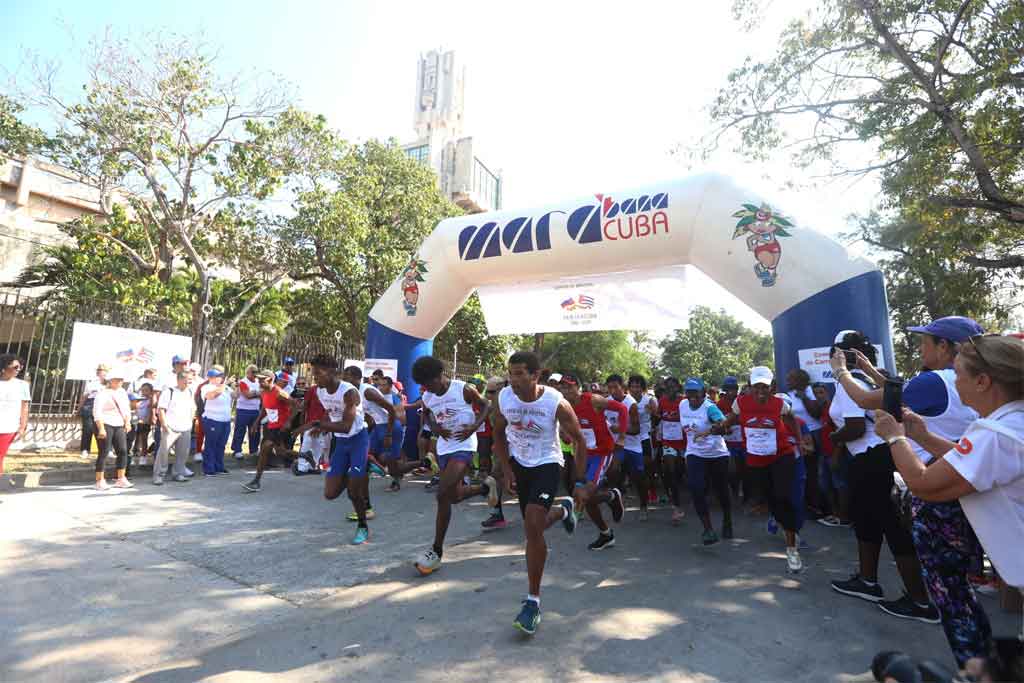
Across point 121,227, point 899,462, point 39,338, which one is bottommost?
point 899,462

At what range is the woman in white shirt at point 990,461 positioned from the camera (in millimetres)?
1842

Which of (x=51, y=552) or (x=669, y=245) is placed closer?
(x=51, y=552)

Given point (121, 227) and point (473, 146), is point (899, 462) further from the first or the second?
point (473, 146)

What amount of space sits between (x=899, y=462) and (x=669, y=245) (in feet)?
20.1

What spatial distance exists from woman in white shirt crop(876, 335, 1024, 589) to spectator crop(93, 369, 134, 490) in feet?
27.6

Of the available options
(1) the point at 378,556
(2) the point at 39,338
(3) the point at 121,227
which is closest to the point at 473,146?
(3) the point at 121,227

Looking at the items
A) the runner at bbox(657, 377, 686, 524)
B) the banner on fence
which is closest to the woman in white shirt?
the runner at bbox(657, 377, 686, 524)

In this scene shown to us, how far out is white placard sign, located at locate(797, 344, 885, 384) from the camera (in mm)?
6492

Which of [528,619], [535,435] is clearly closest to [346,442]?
[535,435]

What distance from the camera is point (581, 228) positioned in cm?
846

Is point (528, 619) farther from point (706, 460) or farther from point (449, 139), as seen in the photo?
point (449, 139)

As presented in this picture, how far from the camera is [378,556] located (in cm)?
489

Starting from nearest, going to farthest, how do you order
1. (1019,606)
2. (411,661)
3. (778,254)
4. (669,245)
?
(411,661) < (1019,606) < (778,254) < (669,245)

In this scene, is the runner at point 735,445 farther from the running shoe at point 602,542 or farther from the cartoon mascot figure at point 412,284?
the cartoon mascot figure at point 412,284
